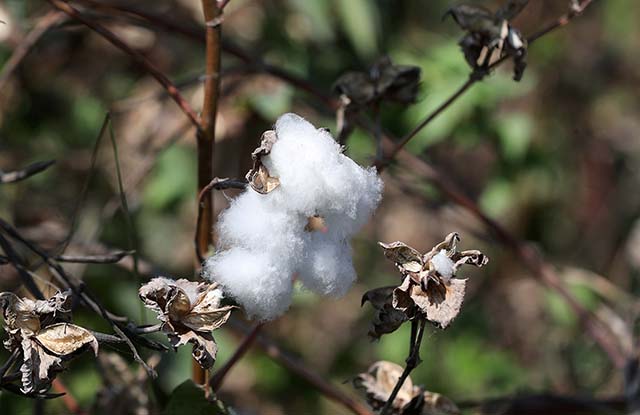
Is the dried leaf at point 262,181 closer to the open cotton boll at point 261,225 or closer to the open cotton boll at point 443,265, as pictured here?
the open cotton boll at point 261,225

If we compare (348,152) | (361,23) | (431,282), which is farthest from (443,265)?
(361,23)

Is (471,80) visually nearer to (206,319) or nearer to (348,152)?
(206,319)

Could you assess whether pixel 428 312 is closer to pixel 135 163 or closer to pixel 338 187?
pixel 338 187

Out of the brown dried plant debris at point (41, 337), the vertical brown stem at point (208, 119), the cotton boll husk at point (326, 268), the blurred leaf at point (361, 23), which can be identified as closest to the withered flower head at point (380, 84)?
the vertical brown stem at point (208, 119)

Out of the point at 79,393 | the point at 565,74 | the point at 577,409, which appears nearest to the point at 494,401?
the point at 577,409

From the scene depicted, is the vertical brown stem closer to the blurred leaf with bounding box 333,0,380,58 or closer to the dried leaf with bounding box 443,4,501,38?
the dried leaf with bounding box 443,4,501,38

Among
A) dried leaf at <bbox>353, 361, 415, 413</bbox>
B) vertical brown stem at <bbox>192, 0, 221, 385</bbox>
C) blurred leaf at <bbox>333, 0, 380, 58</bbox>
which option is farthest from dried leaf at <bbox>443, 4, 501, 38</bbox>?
blurred leaf at <bbox>333, 0, 380, 58</bbox>
